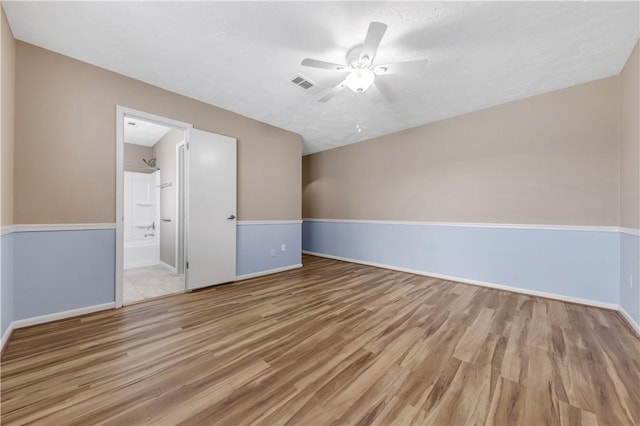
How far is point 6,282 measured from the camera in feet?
6.03

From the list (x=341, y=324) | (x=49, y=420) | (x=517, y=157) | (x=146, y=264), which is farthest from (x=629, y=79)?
(x=146, y=264)

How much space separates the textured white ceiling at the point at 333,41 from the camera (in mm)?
1750

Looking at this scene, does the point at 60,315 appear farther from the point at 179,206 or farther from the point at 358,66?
the point at 358,66

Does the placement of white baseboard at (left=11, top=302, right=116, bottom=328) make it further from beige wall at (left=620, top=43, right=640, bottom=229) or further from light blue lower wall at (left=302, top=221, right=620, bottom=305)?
beige wall at (left=620, top=43, right=640, bottom=229)

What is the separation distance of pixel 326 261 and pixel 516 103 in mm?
4018

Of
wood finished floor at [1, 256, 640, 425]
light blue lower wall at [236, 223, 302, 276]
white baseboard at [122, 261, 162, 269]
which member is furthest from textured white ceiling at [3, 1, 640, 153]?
white baseboard at [122, 261, 162, 269]

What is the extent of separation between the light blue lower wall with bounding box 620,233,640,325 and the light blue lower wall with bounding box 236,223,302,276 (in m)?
4.02

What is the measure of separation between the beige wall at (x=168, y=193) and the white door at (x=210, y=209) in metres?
1.22

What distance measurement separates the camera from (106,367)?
5.09 ft

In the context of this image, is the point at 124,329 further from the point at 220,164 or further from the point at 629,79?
the point at 629,79

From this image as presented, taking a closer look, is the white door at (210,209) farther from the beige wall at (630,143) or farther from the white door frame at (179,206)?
the beige wall at (630,143)

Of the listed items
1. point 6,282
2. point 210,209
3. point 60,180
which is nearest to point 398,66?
point 210,209

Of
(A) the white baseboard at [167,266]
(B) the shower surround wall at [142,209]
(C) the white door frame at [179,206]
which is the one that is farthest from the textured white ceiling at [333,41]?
(B) the shower surround wall at [142,209]

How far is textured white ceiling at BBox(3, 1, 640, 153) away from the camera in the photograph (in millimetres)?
1750
